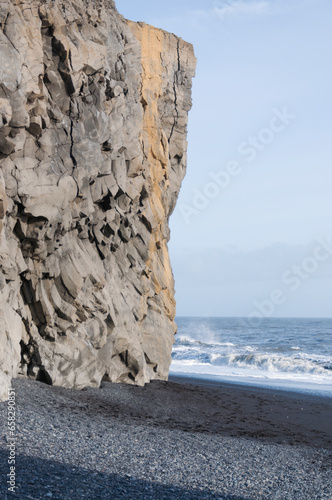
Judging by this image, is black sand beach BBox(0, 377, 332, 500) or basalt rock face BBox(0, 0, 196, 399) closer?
black sand beach BBox(0, 377, 332, 500)

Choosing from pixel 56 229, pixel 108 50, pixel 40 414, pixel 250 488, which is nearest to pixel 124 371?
pixel 56 229

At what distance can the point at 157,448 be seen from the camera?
1100 cm

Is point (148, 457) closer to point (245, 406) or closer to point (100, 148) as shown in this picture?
point (245, 406)

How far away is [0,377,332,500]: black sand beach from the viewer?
8289mm

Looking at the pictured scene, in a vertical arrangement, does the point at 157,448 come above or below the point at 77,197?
below

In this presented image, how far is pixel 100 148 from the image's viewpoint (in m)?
19.0

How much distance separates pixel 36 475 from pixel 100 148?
1347 cm

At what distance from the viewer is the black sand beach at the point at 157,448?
8.29 meters

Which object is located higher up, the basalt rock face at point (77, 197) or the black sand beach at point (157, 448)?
the basalt rock face at point (77, 197)

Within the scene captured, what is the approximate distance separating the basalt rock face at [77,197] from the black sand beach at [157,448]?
199 cm

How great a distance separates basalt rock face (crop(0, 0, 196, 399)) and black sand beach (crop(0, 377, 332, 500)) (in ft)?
6.54

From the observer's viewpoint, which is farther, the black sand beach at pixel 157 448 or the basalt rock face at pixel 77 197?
the basalt rock face at pixel 77 197

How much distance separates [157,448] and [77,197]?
10.1 m

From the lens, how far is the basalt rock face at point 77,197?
1537 cm
